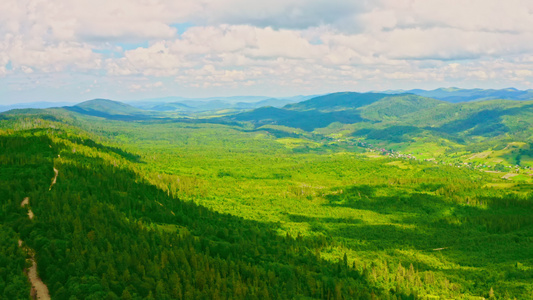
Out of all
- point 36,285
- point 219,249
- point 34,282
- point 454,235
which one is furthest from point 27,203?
point 454,235

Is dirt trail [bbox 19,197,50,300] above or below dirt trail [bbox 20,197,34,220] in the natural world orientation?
below

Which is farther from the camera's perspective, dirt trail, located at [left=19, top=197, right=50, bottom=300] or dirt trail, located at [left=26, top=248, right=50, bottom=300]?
dirt trail, located at [left=19, top=197, right=50, bottom=300]

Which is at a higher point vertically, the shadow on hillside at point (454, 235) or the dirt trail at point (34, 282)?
the dirt trail at point (34, 282)

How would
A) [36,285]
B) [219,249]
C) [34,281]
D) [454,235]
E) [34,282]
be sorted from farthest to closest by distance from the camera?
[454,235] < [219,249] < [34,281] < [34,282] < [36,285]

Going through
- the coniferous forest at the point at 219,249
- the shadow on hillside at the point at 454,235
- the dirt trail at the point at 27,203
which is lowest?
the shadow on hillside at the point at 454,235

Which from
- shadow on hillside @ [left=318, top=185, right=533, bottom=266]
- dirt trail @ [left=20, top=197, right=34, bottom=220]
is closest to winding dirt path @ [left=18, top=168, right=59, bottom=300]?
dirt trail @ [left=20, top=197, right=34, bottom=220]

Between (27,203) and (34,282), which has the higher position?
(27,203)

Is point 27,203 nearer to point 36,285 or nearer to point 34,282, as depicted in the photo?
point 34,282

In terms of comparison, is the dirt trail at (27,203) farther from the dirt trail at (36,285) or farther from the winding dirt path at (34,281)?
the dirt trail at (36,285)

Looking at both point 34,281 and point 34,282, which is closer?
point 34,282

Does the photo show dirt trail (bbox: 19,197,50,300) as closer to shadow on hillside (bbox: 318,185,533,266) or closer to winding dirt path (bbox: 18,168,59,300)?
winding dirt path (bbox: 18,168,59,300)

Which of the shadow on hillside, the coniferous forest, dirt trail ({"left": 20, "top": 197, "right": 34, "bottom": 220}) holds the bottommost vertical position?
the shadow on hillside

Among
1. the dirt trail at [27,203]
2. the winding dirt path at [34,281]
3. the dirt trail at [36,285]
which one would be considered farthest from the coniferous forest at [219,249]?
the dirt trail at [36,285]
